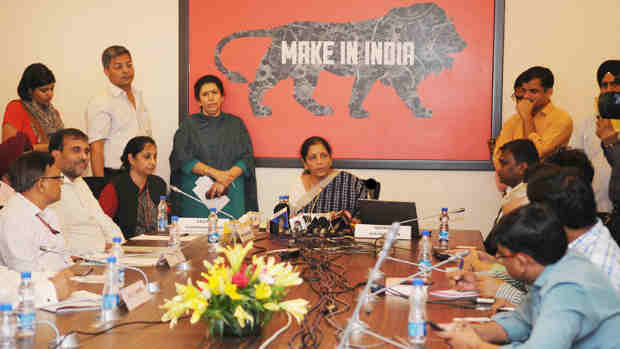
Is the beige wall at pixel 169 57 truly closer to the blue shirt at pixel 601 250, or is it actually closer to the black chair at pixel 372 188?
the black chair at pixel 372 188

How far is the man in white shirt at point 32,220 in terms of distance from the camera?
2.53m

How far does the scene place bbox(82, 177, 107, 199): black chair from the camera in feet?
13.7

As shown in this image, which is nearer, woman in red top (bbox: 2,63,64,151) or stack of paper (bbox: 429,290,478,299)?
stack of paper (bbox: 429,290,478,299)

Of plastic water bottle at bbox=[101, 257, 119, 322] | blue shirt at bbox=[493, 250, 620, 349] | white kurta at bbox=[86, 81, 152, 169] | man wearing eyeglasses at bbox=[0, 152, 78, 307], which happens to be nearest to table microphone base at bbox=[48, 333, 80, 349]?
plastic water bottle at bbox=[101, 257, 119, 322]

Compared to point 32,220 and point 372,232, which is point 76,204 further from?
point 372,232

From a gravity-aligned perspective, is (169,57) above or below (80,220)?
above

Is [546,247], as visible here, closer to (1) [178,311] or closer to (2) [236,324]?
(2) [236,324]

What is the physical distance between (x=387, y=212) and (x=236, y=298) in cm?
196

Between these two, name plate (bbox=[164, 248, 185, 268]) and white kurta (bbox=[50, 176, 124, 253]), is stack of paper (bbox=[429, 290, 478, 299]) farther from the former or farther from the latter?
white kurta (bbox=[50, 176, 124, 253])

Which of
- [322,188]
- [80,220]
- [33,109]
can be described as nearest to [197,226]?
[80,220]

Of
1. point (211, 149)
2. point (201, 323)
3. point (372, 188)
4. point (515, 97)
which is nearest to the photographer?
point (201, 323)

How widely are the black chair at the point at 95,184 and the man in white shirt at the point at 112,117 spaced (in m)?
0.30

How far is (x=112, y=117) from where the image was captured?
471 centimetres

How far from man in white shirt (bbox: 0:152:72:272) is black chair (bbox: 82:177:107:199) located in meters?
1.46
